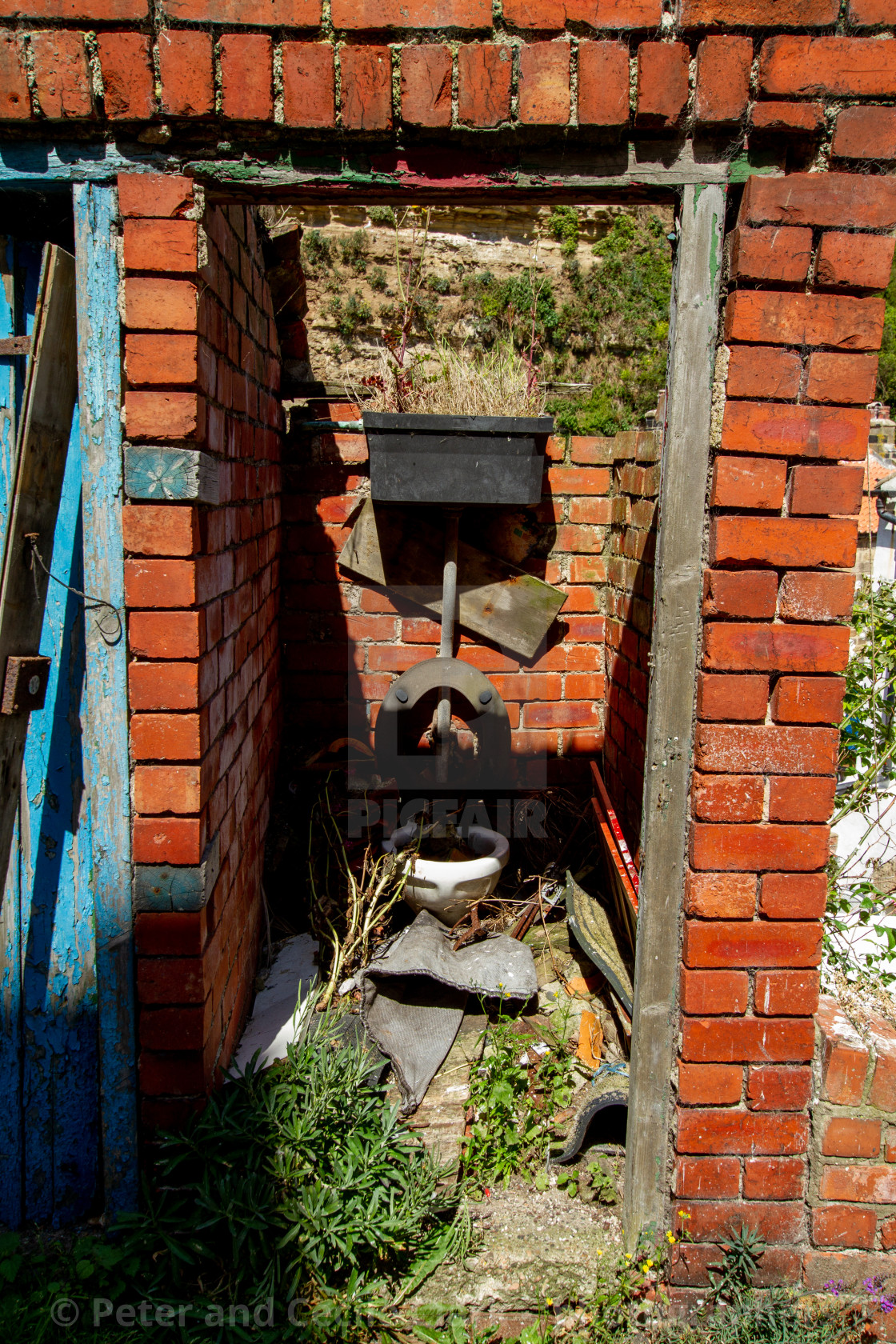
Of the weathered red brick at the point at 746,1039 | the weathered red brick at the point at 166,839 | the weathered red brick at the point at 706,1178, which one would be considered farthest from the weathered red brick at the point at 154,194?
the weathered red brick at the point at 706,1178

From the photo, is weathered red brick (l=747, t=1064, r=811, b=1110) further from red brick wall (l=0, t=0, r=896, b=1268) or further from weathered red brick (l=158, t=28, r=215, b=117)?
weathered red brick (l=158, t=28, r=215, b=117)

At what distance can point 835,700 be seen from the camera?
5.71ft

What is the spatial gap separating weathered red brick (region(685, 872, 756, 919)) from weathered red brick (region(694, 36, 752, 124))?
152 centimetres

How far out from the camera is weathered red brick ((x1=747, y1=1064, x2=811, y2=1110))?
71.4 inches

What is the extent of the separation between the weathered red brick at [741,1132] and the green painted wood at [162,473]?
1718 millimetres

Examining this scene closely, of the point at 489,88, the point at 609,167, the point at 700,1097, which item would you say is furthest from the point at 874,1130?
the point at 489,88

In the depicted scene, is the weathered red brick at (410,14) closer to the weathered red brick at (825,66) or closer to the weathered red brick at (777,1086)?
the weathered red brick at (825,66)

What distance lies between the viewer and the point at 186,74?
1.53 m

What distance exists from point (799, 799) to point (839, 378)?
873 millimetres

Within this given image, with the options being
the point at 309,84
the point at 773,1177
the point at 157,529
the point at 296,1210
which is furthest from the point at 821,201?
the point at 296,1210

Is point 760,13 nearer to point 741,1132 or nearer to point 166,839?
point 166,839

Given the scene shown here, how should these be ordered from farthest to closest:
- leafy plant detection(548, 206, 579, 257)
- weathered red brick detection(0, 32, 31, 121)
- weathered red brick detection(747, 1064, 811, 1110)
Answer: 1. leafy plant detection(548, 206, 579, 257)
2. weathered red brick detection(747, 1064, 811, 1110)
3. weathered red brick detection(0, 32, 31, 121)

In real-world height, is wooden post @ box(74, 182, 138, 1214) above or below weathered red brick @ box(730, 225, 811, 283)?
below

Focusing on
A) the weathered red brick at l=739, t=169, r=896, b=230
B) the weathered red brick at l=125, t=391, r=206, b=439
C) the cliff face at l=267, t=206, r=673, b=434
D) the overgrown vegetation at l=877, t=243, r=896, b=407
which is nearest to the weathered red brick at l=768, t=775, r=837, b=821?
the weathered red brick at l=739, t=169, r=896, b=230
